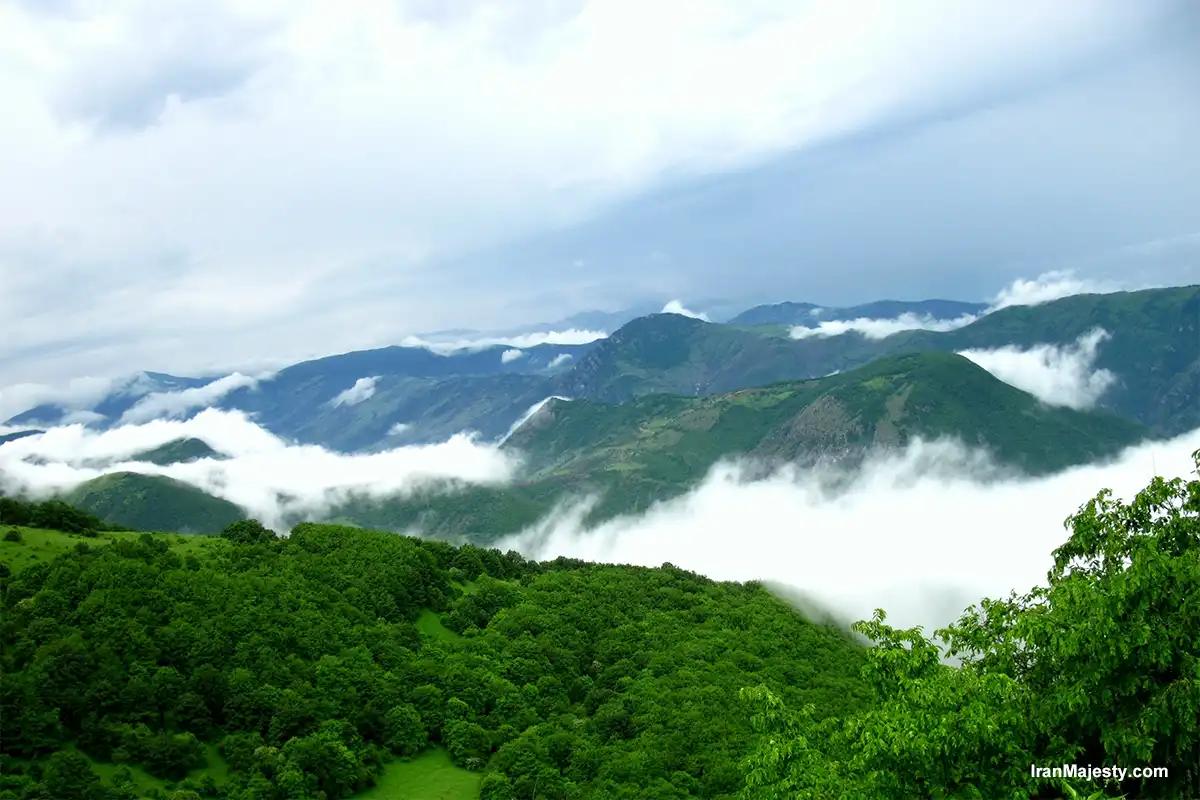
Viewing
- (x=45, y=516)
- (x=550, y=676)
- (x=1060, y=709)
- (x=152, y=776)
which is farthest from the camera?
(x=45, y=516)

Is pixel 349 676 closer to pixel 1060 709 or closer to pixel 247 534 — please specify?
pixel 247 534

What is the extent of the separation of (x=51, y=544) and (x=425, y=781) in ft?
159

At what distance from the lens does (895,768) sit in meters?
20.2

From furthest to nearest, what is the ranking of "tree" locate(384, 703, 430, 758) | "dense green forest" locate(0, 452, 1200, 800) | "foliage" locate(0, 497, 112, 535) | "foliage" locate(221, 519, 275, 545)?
"foliage" locate(221, 519, 275, 545), "foliage" locate(0, 497, 112, 535), "tree" locate(384, 703, 430, 758), "dense green forest" locate(0, 452, 1200, 800)

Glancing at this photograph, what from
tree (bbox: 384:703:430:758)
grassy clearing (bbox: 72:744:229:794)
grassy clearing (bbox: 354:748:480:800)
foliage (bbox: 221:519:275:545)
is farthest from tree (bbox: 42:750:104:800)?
foliage (bbox: 221:519:275:545)

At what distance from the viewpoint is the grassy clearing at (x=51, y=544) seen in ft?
247

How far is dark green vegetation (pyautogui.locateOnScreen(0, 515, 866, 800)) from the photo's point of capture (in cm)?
5894

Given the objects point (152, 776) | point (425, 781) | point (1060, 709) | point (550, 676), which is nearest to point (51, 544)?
point (152, 776)

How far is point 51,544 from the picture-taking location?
80812 mm

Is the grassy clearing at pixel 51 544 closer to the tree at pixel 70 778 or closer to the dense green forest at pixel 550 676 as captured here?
the dense green forest at pixel 550 676

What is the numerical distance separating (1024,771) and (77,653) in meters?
67.9

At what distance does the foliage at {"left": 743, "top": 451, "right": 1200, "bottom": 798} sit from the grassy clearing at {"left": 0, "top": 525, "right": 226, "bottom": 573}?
265 feet

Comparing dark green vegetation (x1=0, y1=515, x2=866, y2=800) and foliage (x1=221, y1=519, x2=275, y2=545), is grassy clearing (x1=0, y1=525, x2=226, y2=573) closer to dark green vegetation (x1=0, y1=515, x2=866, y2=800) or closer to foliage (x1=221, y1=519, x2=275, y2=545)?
dark green vegetation (x1=0, y1=515, x2=866, y2=800)

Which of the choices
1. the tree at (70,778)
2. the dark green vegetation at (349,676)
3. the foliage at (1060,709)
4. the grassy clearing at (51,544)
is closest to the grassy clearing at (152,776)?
the dark green vegetation at (349,676)
